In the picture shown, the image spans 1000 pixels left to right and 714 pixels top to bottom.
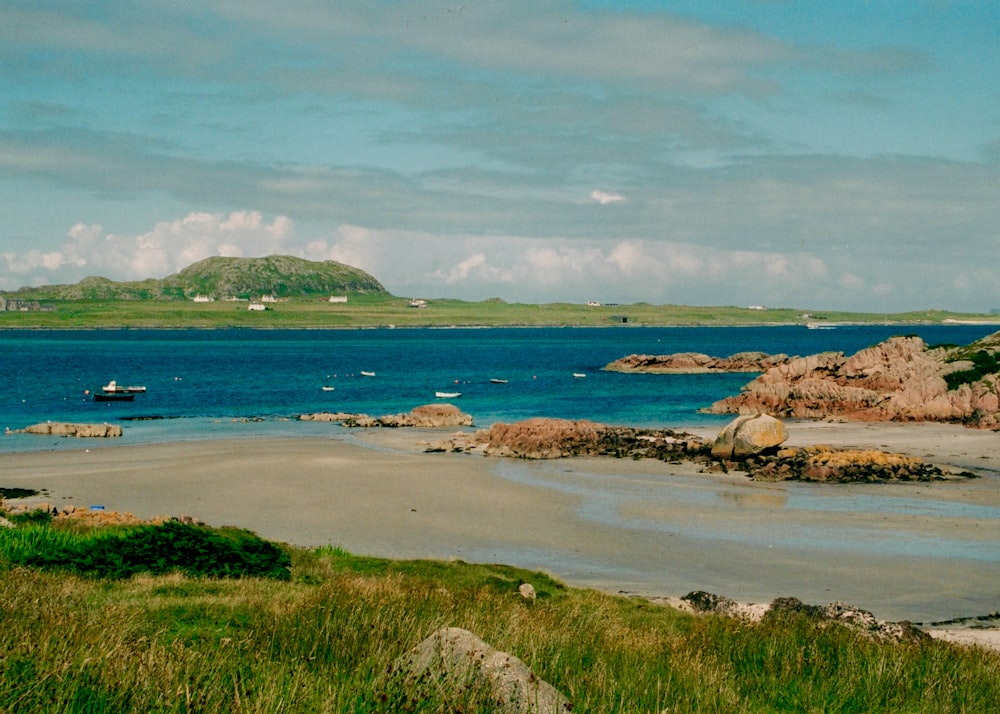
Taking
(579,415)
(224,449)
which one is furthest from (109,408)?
(579,415)

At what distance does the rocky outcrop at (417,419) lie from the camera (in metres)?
64.6

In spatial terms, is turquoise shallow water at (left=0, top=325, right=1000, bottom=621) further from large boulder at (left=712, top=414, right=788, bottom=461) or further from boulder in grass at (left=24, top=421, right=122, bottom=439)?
large boulder at (left=712, top=414, right=788, bottom=461)

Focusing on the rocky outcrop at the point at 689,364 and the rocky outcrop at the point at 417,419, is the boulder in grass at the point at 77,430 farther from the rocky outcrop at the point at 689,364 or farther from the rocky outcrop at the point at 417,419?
the rocky outcrop at the point at 689,364

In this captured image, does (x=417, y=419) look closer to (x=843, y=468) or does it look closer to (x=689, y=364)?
(x=843, y=468)

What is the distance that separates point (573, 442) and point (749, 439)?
10004 millimetres

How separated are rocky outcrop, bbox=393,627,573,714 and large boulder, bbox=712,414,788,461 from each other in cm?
3841

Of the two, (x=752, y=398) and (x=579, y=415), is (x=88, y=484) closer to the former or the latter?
(x=579, y=415)

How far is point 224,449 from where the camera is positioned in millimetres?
50938

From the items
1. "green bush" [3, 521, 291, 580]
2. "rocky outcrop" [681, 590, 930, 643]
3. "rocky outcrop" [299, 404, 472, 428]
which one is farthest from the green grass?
"rocky outcrop" [299, 404, 472, 428]

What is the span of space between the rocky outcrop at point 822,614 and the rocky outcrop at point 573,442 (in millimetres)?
28492

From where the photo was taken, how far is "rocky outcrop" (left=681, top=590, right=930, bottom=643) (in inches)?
635

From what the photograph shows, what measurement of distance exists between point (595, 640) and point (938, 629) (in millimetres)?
11361

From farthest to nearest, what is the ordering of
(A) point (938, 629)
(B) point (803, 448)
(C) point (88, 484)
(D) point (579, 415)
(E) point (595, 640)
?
1. (D) point (579, 415)
2. (B) point (803, 448)
3. (C) point (88, 484)
4. (A) point (938, 629)
5. (E) point (595, 640)

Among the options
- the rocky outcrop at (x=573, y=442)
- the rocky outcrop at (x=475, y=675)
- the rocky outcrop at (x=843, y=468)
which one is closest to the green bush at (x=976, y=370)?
the rocky outcrop at (x=573, y=442)
